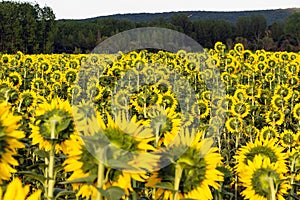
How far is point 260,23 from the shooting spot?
34.1 m

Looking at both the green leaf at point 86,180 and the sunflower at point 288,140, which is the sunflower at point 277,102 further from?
the green leaf at point 86,180

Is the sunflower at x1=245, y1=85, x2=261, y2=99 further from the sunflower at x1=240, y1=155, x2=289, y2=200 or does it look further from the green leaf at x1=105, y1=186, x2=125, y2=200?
the green leaf at x1=105, y1=186, x2=125, y2=200

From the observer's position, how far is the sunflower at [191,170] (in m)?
1.64

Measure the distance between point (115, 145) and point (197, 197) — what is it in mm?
373

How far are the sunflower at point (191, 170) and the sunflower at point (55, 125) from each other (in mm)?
476

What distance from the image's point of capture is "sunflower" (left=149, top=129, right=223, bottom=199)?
1.64 metres

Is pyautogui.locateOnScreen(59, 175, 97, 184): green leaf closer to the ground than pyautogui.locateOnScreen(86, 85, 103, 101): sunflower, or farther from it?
closer to the ground

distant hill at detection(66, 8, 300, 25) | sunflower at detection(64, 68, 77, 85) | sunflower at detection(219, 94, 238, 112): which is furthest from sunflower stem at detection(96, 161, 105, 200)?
distant hill at detection(66, 8, 300, 25)

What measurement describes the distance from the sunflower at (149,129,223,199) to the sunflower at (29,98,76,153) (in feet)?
1.56

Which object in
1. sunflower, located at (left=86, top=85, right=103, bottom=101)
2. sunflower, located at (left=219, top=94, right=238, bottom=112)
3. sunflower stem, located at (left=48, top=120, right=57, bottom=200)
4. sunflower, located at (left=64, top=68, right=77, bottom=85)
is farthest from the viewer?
sunflower, located at (left=64, top=68, right=77, bottom=85)

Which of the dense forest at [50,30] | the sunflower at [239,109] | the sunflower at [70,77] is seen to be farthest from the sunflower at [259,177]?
the dense forest at [50,30]

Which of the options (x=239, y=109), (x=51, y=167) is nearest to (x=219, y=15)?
(x=239, y=109)

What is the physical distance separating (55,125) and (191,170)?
23.4 inches

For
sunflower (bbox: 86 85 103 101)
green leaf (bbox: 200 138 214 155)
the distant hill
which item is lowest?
green leaf (bbox: 200 138 214 155)
